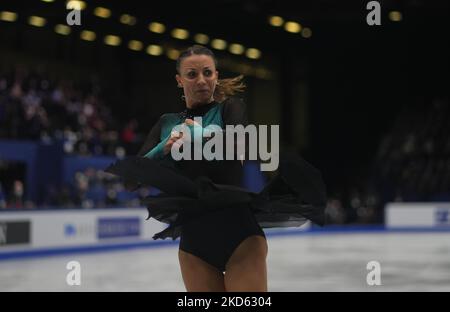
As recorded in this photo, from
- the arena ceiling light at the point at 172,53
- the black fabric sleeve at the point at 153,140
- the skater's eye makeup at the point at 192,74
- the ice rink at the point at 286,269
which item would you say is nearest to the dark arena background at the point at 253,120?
the ice rink at the point at 286,269

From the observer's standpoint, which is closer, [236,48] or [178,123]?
[178,123]

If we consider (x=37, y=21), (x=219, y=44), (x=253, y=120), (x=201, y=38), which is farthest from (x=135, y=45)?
(x=253, y=120)

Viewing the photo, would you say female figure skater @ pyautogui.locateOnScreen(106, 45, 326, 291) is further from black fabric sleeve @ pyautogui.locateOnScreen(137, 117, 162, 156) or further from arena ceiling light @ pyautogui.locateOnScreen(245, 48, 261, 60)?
arena ceiling light @ pyautogui.locateOnScreen(245, 48, 261, 60)

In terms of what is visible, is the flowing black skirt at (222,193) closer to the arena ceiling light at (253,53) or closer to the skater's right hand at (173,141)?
the skater's right hand at (173,141)

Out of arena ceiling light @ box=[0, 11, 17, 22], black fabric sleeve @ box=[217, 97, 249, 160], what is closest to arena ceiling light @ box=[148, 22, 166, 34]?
arena ceiling light @ box=[0, 11, 17, 22]

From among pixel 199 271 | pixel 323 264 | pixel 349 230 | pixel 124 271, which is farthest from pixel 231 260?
pixel 349 230

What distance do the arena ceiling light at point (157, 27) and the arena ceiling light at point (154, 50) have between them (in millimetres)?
2850

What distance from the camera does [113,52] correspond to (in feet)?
118

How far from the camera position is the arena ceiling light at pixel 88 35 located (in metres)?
32.0

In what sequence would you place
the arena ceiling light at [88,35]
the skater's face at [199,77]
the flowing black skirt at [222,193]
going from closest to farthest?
the flowing black skirt at [222,193]
the skater's face at [199,77]
the arena ceiling light at [88,35]

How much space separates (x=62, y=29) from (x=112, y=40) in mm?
3033

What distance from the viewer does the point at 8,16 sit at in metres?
28.2

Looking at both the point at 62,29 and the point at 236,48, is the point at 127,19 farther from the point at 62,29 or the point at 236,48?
the point at 236,48

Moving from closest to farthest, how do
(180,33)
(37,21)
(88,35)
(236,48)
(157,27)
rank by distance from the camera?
(37,21) → (157,27) → (88,35) → (180,33) → (236,48)
